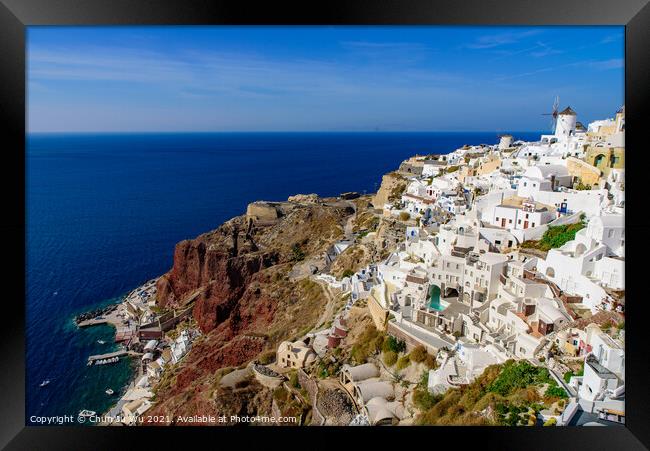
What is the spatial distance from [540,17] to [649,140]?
158 centimetres

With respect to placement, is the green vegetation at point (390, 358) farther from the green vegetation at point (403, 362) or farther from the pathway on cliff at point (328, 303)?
the pathway on cliff at point (328, 303)

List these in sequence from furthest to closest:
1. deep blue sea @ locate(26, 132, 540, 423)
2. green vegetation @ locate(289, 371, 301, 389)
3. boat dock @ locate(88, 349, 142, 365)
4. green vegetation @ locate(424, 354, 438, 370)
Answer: boat dock @ locate(88, 349, 142, 365) < deep blue sea @ locate(26, 132, 540, 423) < green vegetation @ locate(289, 371, 301, 389) < green vegetation @ locate(424, 354, 438, 370)

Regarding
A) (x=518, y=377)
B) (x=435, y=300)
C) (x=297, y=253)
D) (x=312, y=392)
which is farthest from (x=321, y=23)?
(x=297, y=253)

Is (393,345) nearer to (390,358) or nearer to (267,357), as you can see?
(390,358)

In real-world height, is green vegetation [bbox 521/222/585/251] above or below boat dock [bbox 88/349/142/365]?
above

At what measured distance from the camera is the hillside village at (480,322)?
5.46 metres

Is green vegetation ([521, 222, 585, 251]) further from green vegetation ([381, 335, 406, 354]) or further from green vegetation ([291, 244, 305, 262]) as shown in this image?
green vegetation ([291, 244, 305, 262])

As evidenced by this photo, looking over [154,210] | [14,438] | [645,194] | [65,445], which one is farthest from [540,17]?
[154,210]

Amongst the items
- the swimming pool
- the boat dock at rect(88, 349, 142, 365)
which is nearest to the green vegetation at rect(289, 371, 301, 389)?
the swimming pool

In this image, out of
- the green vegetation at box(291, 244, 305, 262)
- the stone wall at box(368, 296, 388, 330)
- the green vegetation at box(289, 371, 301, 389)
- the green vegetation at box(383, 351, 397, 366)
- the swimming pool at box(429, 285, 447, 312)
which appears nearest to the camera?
the green vegetation at box(383, 351, 397, 366)

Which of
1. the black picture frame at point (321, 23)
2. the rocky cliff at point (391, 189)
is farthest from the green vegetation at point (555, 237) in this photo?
the rocky cliff at point (391, 189)

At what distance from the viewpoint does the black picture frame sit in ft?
14.4

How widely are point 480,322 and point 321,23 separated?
4777mm

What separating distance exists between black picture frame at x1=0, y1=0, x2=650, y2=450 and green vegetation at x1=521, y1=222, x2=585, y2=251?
3633 mm
